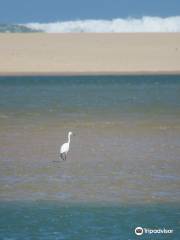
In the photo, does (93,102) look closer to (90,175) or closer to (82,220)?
(90,175)

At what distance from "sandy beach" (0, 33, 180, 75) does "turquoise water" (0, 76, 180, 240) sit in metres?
41.0

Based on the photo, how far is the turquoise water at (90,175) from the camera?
10.9 metres

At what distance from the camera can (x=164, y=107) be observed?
28.0 meters

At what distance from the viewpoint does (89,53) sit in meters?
73.9

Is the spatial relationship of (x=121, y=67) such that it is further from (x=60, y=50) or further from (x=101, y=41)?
(x=101, y=41)

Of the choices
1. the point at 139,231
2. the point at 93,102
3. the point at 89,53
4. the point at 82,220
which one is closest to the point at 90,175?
the point at 82,220

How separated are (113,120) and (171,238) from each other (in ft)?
42.1

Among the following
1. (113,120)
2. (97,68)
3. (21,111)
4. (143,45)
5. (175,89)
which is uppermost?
(143,45)

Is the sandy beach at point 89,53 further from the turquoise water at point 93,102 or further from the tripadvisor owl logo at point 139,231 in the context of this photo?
the tripadvisor owl logo at point 139,231

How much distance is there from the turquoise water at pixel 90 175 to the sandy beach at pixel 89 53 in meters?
41.0

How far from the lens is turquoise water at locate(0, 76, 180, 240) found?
10.9 meters

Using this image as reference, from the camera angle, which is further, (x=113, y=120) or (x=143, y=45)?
(x=143, y=45)

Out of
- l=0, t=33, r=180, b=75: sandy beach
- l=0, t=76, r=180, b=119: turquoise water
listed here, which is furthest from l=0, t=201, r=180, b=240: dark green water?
l=0, t=33, r=180, b=75: sandy beach

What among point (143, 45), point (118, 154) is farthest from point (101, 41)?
point (118, 154)
